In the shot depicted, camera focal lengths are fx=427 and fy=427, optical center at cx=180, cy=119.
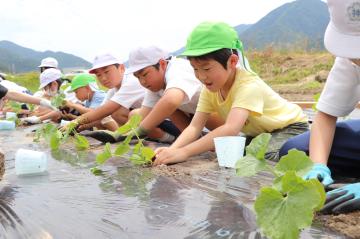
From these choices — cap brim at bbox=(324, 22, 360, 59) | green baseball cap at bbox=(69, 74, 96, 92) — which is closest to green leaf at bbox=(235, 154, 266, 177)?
cap brim at bbox=(324, 22, 360, 59)

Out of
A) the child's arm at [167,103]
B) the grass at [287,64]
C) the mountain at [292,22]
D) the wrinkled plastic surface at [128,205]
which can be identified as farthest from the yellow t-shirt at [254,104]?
the mountain at [292,22]

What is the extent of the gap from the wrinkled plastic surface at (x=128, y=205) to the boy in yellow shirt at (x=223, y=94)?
0.26m

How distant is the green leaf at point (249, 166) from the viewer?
112 cm

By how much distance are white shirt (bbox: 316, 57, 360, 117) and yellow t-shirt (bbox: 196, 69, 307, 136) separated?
1.50 ft

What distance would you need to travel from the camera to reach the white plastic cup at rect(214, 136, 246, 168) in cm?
196

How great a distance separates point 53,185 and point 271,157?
1.15m

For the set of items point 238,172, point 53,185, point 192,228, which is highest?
point 238,172

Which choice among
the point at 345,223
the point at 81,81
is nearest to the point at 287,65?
the point at 81,81

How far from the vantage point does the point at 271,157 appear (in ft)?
7.58

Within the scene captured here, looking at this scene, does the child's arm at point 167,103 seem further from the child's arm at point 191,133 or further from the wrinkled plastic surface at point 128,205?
the wrinkled plastic surface at point 128,205

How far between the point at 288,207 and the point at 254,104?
1282 millimetres

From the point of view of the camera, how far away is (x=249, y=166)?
3.75 ft

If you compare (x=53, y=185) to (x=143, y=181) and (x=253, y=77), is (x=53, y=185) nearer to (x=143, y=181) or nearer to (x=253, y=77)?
(x=143, y=181)


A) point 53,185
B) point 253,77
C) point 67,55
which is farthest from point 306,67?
point 67,55
